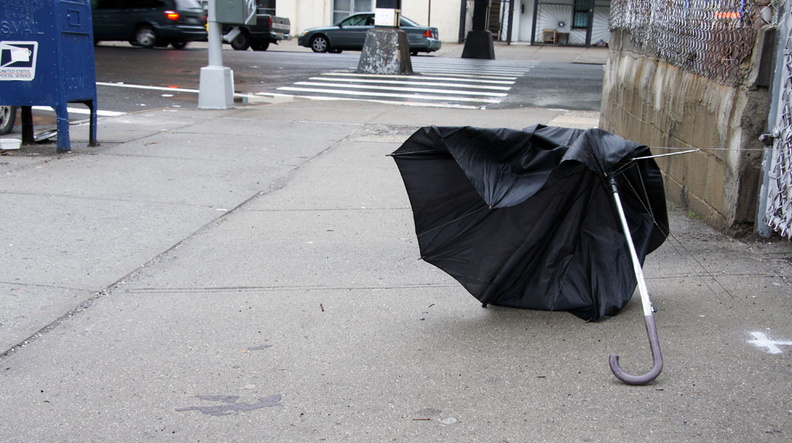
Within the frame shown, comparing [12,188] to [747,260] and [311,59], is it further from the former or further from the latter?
[311,59]

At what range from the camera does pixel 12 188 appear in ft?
23.4

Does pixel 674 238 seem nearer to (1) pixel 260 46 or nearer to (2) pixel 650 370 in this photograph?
(2) pixel 650 370

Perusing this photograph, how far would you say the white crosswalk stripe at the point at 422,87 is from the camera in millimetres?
15375

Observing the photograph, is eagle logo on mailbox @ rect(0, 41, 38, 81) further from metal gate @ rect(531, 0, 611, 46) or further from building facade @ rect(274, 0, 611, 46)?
metal gate @ rect(531, 0, 611, 46)

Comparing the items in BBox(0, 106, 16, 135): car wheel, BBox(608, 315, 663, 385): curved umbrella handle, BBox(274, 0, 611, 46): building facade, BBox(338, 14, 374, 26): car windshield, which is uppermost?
BBox(274, 0, 611, 46): building facade

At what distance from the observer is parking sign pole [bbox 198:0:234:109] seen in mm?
12422

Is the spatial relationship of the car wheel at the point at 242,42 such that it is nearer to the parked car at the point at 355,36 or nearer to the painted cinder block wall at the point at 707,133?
the parked car at the point at 355,36

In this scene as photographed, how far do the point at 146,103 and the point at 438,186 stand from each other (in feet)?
35.1

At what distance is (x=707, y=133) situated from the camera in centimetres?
605

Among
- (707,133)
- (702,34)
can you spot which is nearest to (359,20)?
(702,34)

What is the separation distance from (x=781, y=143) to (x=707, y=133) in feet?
3.24

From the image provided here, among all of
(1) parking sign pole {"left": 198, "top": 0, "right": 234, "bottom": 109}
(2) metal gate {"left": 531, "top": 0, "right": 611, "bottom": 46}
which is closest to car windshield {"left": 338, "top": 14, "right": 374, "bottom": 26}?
(2) metal gate {"left": 531, "top": 0, "right": 611, "bottom": 46}

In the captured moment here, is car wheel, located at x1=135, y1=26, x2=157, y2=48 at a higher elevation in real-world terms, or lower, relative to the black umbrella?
higher

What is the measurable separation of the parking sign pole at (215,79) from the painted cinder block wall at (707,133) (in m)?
6.68
